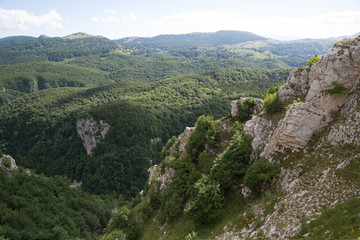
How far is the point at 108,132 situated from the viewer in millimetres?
132375

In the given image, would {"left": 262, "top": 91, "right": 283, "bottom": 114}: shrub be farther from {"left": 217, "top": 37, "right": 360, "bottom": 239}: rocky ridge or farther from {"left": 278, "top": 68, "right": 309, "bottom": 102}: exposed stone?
{"left": 217, "top": 37, "right": 360, "bottom": 239}: rocky ridge

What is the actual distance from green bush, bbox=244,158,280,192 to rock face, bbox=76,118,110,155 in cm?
12376

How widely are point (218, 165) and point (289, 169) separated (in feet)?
31.9

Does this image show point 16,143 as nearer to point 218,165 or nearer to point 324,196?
point 218,165

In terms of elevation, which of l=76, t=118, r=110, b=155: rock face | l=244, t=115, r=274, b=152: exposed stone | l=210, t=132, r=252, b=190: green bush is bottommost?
l=76, t=118, r=110, b=155: rock face

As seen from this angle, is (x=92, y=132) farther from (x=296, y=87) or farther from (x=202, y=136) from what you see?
(x=296, y=87)

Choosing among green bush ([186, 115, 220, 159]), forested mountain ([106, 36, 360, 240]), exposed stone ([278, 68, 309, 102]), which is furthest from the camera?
green bush ([186, 115, 220, 159])

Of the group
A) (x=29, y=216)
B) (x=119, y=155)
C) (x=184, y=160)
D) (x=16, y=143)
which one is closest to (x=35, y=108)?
(x=16, y=143)

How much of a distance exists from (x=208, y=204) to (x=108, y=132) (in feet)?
388

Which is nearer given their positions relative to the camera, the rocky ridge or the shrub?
the rocky ridge

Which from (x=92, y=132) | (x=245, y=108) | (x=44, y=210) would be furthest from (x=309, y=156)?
(x=92, y=132)

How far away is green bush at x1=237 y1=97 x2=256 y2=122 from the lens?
37.0m

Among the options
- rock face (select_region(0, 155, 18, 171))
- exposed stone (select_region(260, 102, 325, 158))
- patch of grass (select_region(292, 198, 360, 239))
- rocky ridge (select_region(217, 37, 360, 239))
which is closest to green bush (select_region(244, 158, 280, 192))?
rocky ridge (select_region(217, 37, 360, 239))

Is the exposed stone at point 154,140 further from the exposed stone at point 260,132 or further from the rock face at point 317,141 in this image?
the rock face at point 317,141
